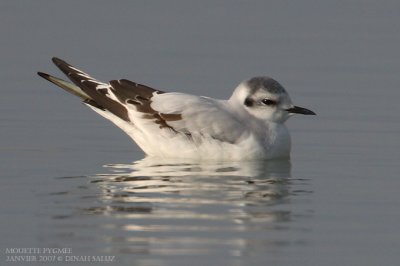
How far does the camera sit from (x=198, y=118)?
1855cm

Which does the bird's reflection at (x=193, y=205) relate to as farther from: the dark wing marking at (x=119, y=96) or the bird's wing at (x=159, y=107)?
the dark wing marking at (x=119, y=96)

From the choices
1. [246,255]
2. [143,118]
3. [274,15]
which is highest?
[274,15]

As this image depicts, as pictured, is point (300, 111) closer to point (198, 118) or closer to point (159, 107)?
point (198, 118)

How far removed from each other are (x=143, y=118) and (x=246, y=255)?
5.66 metres

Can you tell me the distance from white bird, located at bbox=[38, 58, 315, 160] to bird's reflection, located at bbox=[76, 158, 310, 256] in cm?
20

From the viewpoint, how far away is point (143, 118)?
19.0 m

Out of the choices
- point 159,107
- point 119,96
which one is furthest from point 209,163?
point 119,96

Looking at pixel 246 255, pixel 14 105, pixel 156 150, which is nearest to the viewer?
pixel 246 255

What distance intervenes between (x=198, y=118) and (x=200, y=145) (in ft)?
1.16

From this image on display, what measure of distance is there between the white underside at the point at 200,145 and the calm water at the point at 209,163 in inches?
7.7

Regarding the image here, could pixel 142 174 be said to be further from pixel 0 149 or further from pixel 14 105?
pixel 14 105

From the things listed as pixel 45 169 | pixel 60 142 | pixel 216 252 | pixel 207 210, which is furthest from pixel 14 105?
pixel 216 252

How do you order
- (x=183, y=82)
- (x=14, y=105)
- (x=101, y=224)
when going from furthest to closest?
(x=183, y=82) < (x=14, y=105) < (x=101, y=224)

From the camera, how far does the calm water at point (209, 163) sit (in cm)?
1419
